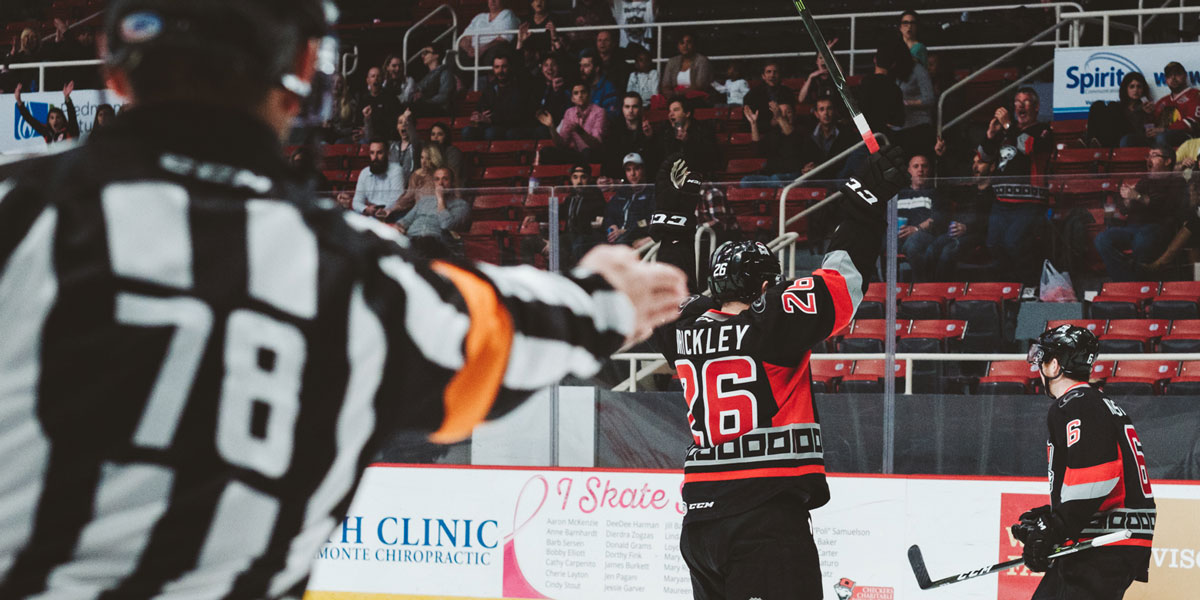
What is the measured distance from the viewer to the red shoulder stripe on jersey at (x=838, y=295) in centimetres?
439

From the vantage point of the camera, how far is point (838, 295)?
440 centimetres

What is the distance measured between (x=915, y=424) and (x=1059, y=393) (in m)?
1.21

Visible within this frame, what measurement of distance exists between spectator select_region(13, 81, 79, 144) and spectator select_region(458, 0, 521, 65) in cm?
363

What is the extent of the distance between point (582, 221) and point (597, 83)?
4.07 metres

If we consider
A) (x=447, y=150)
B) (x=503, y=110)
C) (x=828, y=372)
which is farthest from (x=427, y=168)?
(x=828, y=372)

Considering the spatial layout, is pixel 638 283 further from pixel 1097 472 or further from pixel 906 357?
pixel 906 357

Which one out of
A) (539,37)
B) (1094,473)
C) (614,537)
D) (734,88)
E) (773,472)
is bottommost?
(614,537)

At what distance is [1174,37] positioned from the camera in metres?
10.8

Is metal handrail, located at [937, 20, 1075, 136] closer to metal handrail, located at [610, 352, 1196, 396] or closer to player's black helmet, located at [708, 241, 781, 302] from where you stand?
metal handrail, located at [610, 352, 1196, 396]

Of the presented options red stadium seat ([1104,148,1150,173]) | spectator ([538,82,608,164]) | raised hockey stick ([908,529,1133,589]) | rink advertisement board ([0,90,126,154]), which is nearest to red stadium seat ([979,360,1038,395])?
raised hockey stick ([908,529,1133,589])

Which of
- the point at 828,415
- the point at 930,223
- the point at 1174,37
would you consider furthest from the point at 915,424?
the point at 1174,37

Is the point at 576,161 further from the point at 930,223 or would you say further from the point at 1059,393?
the point at 1059,393

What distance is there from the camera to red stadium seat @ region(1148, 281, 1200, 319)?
6.42 m

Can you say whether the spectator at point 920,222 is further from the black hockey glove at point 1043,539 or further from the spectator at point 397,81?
the spectator at point 397,81
